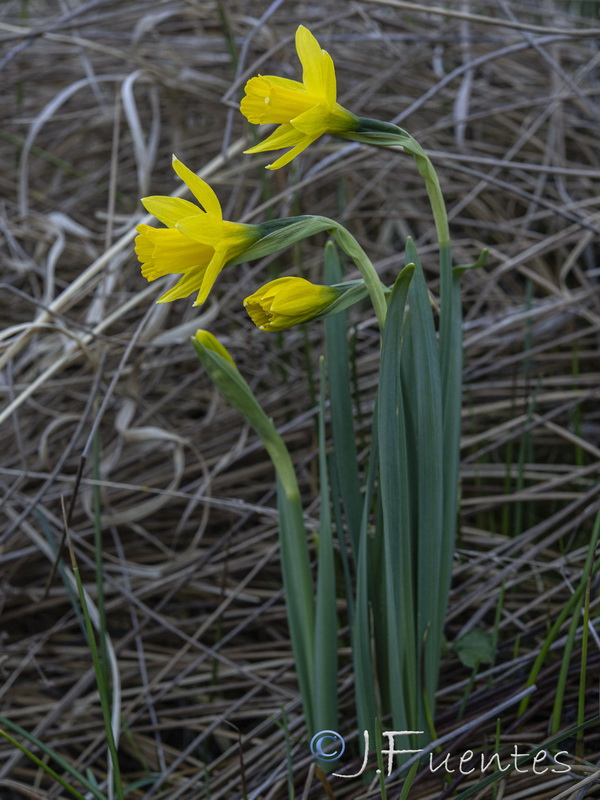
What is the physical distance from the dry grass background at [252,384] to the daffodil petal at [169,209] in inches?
16.4

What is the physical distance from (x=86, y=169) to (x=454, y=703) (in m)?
2.09

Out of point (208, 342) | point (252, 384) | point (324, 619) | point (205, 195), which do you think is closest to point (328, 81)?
point (205, 195)

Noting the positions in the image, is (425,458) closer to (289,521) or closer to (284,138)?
(289,521)

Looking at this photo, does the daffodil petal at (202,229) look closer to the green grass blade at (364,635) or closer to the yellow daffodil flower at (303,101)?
the yellow daffodil flower at (303,101)

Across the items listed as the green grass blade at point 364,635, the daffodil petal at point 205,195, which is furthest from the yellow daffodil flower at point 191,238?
the green grass blade at point 364,635

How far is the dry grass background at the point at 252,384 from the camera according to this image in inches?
47.3

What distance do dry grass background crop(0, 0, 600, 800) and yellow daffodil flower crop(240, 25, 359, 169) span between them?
534 mm

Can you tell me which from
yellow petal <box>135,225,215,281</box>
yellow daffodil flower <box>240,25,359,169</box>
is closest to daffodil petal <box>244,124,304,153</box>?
yellow daffodil flower <box>240,25,359,169</box>

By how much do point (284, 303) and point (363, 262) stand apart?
114 millimetres

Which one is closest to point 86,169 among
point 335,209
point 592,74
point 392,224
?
point 335,209

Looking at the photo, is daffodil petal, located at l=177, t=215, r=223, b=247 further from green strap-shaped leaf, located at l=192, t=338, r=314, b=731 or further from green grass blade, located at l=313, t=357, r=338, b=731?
green grass blade, located at l=313, t=357, r=338, b=731

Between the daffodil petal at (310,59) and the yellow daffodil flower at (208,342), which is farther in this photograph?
the yellow daffodil flower at (208,342)

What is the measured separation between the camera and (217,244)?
737 millimetres

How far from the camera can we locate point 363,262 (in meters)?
0.79
